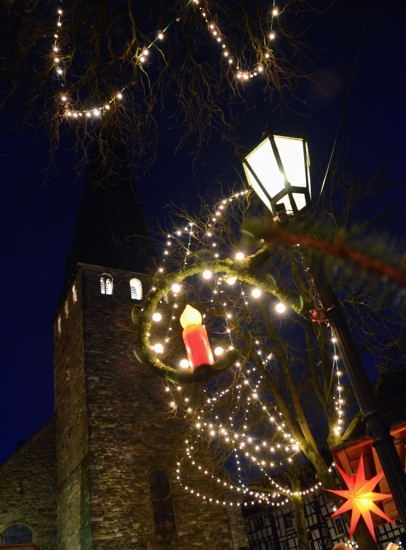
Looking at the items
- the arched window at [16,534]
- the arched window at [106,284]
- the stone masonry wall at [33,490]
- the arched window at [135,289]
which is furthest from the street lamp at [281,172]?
the stone masonry wall at [33,490]

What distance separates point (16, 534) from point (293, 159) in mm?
17433

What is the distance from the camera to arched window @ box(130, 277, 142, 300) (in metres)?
18.5

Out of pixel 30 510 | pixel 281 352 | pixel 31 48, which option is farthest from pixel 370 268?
pixel 30 510

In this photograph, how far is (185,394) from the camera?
53.9 ft

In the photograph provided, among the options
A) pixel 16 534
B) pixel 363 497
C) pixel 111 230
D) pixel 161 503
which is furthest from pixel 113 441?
pixel 363 497

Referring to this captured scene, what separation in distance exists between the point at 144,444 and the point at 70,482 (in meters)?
2.86

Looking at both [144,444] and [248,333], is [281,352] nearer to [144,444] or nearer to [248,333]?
[248,333]

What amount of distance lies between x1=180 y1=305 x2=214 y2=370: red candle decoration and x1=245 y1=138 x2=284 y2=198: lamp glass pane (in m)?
0.98

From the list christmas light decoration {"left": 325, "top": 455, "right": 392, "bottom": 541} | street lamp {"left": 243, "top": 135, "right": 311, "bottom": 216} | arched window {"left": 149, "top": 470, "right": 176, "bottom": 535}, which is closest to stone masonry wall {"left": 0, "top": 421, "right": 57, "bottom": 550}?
arched window {"left": 149, "top": 470, "right": 176, "bottom": 535}

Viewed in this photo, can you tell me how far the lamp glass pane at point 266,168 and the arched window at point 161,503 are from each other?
13992 mm

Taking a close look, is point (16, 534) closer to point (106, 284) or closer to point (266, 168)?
point (106, 284)

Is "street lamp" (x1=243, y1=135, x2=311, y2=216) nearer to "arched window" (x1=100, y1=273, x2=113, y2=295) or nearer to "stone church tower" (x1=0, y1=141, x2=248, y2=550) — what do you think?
"stone church tower" (x1=0, y1=141, x2=248, y2=550)

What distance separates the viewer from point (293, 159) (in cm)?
290

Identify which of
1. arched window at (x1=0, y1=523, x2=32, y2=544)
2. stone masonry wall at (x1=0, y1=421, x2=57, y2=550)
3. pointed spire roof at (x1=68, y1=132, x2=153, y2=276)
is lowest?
arched window at (x1=0, y1=523, x2=32, y2=544)
